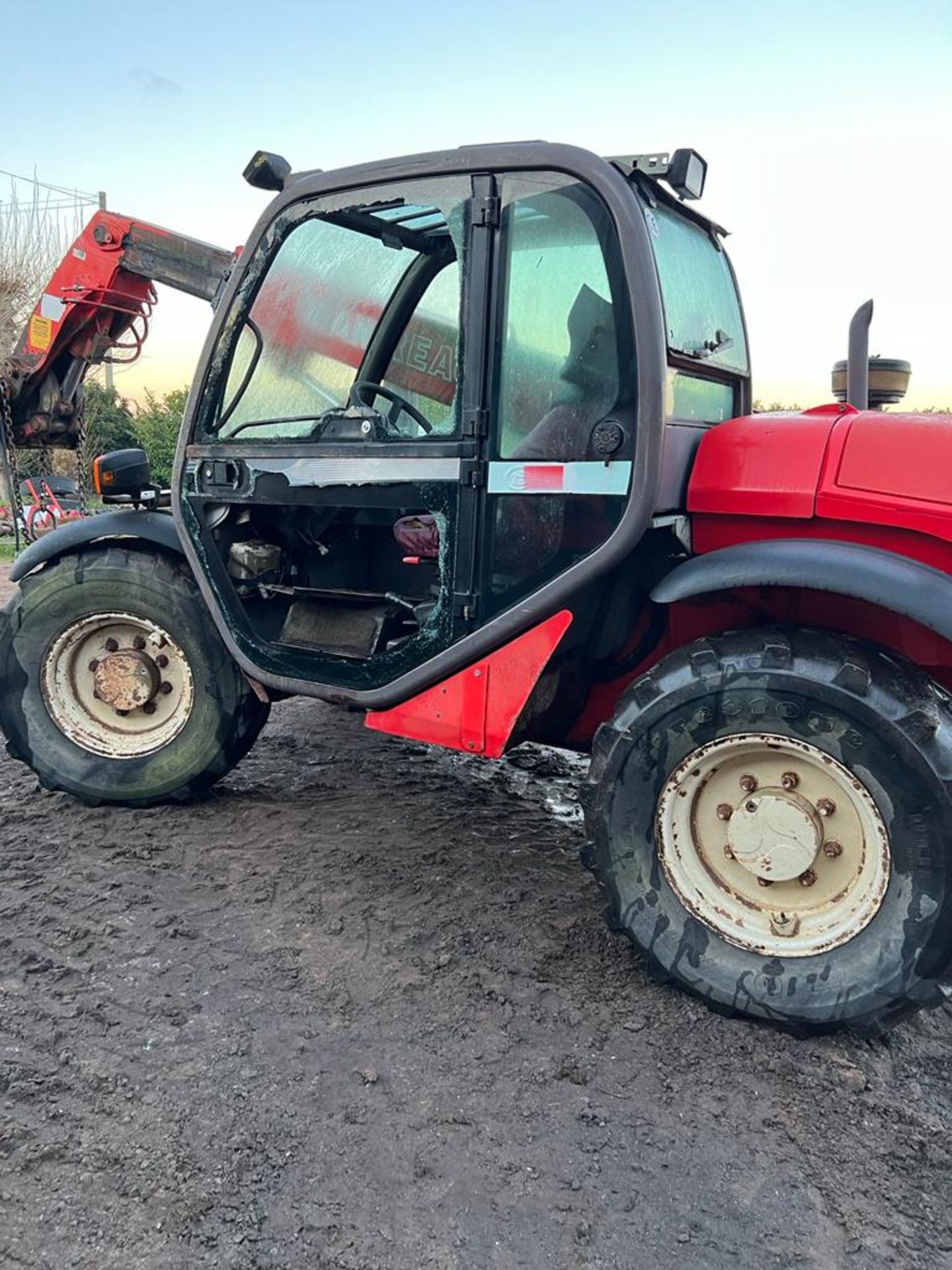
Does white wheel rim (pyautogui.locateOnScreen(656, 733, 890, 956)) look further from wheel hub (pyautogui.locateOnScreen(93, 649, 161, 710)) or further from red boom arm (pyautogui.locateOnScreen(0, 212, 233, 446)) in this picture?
red boom arm (pyautogui.locateOnScreen(0, 212, 233, 446))

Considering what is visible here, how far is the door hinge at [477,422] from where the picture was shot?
2773 mm

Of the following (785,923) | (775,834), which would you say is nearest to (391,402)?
(775,834)

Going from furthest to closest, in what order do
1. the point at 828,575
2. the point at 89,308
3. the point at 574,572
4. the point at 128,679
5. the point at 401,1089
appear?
the point at 89,308 → the point at 128,679 → the point at 574,572 → the point at 828,575 → the point at 401,1089

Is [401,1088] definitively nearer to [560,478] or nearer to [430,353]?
[560,478]

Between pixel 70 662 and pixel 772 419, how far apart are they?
8.98ft

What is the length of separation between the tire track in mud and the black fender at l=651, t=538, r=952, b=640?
1.10 metres

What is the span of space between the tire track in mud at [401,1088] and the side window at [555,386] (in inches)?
43.0

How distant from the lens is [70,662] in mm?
3791

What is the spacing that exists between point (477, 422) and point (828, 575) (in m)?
1.06

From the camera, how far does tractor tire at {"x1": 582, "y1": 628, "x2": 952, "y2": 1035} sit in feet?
7.58

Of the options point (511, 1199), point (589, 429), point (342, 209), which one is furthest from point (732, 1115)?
point (342, 209)

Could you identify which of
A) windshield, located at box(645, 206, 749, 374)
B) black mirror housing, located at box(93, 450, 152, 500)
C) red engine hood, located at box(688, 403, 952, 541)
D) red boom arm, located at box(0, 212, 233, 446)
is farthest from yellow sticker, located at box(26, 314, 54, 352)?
red engine hood, located at box(688, 403, 952, 541)

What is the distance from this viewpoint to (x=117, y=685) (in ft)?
12.2

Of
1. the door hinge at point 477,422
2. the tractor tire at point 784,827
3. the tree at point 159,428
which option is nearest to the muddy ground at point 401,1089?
the tractor tire at point 784,827
